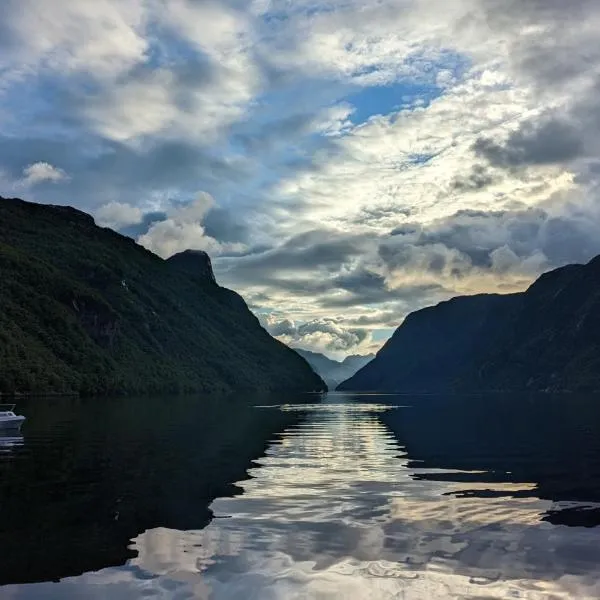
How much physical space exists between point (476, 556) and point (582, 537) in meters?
5.81

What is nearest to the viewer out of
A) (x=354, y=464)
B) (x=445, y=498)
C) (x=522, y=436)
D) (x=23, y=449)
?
(x=445, y=498)

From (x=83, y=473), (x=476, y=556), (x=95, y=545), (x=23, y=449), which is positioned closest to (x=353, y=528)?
(x=476, y=556)

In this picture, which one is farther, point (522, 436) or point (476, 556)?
point (522, 436)

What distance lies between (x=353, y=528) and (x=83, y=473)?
2124cm

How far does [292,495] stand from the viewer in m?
36.2

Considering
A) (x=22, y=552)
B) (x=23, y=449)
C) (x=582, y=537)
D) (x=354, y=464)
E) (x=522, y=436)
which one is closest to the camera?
(x=22, y=552)

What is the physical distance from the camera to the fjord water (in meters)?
20.2

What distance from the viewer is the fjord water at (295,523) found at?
20250 mm

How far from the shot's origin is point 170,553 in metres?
23.5

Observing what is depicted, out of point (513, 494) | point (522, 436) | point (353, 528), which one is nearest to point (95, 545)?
point (353, 528)

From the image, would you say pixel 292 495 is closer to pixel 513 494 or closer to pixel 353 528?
pixel 353 528

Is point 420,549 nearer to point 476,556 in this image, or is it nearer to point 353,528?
point 476,556

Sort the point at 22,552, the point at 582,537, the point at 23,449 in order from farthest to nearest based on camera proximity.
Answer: the point at 23,449, the point at 582,537, the point at 22,552

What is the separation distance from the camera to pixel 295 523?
1130 inches
